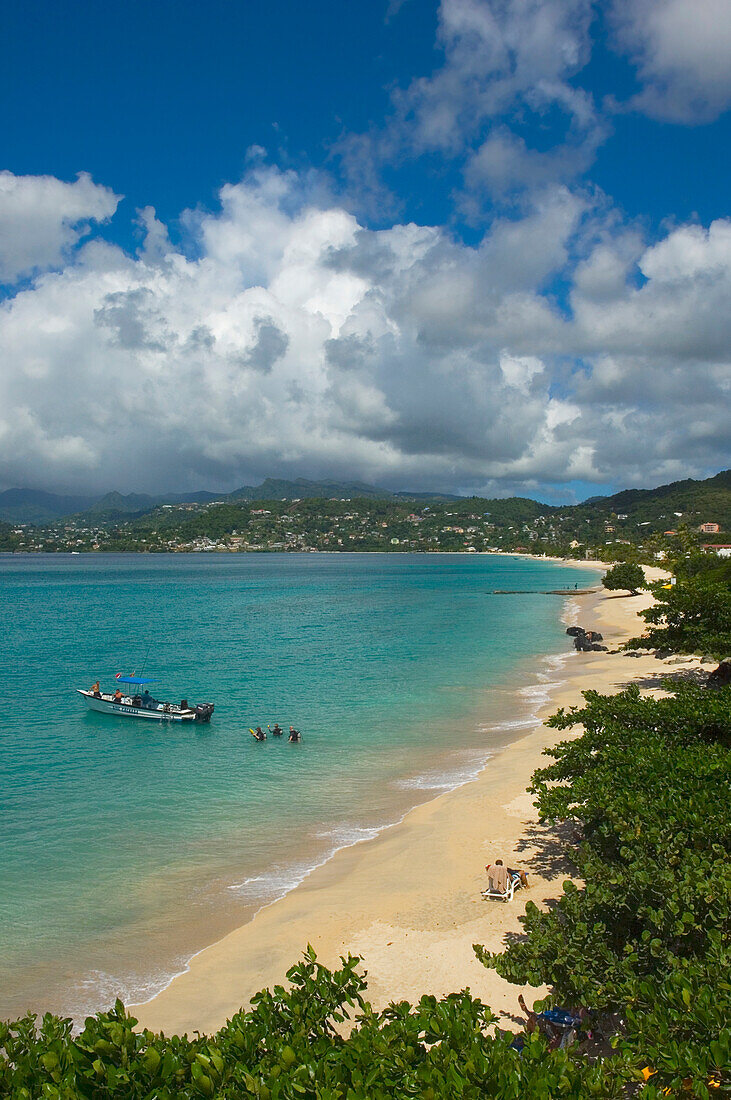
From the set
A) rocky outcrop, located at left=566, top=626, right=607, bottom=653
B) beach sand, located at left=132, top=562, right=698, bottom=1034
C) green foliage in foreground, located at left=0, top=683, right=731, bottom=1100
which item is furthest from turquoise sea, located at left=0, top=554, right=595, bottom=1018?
green foliage in foreground, located at left=0, top=683, right=731, bottom=1100

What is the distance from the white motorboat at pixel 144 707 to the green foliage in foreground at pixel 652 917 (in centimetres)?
2247

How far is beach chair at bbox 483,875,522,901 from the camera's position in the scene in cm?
1379

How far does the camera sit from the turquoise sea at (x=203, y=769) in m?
13.9

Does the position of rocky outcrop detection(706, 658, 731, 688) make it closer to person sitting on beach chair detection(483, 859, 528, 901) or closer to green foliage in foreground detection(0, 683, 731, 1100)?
person sitting on beach chair detection(483, 859, 528, 901)

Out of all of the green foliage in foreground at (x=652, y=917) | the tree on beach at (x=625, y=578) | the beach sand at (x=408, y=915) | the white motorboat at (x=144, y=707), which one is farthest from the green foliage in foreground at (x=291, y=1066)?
the tree on beach at (x=625, y=578)

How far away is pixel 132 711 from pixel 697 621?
2694 cm

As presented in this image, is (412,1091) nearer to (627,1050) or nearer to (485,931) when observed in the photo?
(627,1050)

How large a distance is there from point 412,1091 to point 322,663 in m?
42.6

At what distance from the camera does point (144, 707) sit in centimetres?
3388

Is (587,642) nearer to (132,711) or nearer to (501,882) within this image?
(132,711)

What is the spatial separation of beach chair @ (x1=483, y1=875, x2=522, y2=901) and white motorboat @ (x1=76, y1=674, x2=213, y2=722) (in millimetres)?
20679

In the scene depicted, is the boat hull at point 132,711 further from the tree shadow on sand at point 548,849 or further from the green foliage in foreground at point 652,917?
the green foliage in foreground at point 652,917

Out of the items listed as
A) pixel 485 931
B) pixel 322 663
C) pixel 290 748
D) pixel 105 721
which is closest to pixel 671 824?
pixel 485 931

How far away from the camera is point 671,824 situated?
9.46 metres
